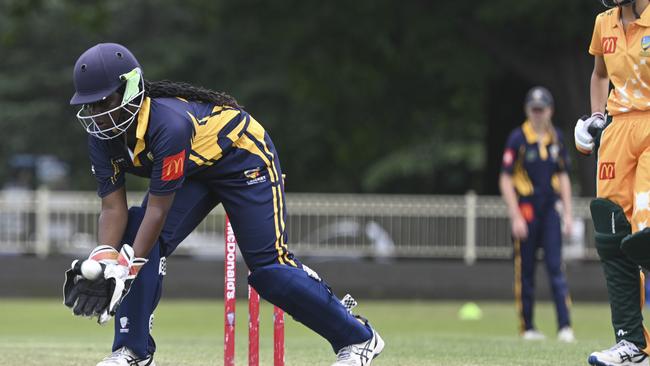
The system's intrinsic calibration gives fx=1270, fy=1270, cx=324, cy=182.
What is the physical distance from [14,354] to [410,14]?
46.6 feet

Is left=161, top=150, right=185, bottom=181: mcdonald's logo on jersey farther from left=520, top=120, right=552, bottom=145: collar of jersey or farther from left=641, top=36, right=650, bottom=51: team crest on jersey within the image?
left=520, top=120, right=552, bottom=145: collar of jersey

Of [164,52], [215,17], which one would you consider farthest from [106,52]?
[164,52]

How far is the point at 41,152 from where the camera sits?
123ft

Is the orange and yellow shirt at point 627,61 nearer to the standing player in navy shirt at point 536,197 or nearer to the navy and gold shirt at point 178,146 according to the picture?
the navy and gold shirt at point 178,146

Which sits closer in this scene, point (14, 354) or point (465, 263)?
point (14, 354)

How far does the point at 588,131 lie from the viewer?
683cm

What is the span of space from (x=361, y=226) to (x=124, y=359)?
1343cm

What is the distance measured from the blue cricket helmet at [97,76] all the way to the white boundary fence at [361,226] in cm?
1361

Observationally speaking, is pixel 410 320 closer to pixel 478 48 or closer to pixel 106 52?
pixel 478 48

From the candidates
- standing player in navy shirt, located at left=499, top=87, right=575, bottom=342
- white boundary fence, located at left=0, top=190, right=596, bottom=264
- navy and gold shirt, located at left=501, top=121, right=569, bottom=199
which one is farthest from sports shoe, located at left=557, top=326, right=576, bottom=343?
white boundary fence, located at left=0, top=190, right=596, bottom=264

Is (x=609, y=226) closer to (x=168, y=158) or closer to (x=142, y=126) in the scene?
(x=168, y=158)

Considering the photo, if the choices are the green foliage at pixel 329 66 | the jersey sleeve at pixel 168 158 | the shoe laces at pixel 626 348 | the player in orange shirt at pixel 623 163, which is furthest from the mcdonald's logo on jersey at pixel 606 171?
the green foliage at pixel 329 66

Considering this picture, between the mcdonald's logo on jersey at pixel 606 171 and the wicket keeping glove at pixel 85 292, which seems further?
the mcdonald's logo on jersey at pixel 606 171

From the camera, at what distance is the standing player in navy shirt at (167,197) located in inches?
229
